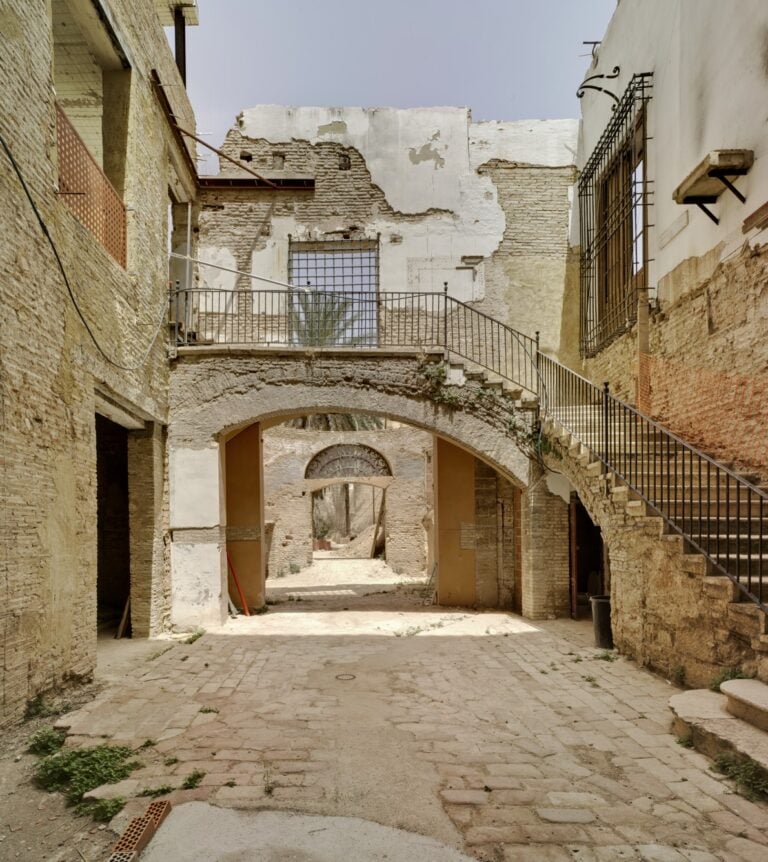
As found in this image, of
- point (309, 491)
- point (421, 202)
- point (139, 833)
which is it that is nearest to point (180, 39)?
point (421, 202)

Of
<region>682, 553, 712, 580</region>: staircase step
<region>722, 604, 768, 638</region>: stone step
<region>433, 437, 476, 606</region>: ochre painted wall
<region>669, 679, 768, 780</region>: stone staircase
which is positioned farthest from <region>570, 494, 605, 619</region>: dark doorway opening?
<region>669, 679, 768, 780</region>: stone staircase

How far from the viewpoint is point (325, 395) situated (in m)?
11.0

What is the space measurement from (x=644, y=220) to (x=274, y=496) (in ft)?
45.9

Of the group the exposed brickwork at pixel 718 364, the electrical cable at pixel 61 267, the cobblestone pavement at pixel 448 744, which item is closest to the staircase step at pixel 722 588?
the cobblestone pavement at pixel 448 744

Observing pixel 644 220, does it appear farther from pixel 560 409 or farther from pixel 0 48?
pixel 0 48

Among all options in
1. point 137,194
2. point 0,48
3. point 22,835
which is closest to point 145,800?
point 22,835

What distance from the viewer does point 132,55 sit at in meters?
8.67

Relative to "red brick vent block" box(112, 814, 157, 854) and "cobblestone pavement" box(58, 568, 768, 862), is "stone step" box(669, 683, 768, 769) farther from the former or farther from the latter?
"red brick vent block" box(112, 814, 157, 854)

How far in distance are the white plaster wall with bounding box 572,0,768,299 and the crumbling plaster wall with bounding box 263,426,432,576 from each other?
35.6ft

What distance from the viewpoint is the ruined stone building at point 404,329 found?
6.07m

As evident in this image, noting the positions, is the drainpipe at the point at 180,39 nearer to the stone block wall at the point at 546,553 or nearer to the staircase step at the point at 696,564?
the stone block wall at the point at 546,553

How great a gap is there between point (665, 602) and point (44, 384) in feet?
21.9

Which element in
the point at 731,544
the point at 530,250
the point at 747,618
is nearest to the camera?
the point at 747,618

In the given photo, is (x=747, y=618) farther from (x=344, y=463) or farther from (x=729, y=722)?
(x=344, y=463)
